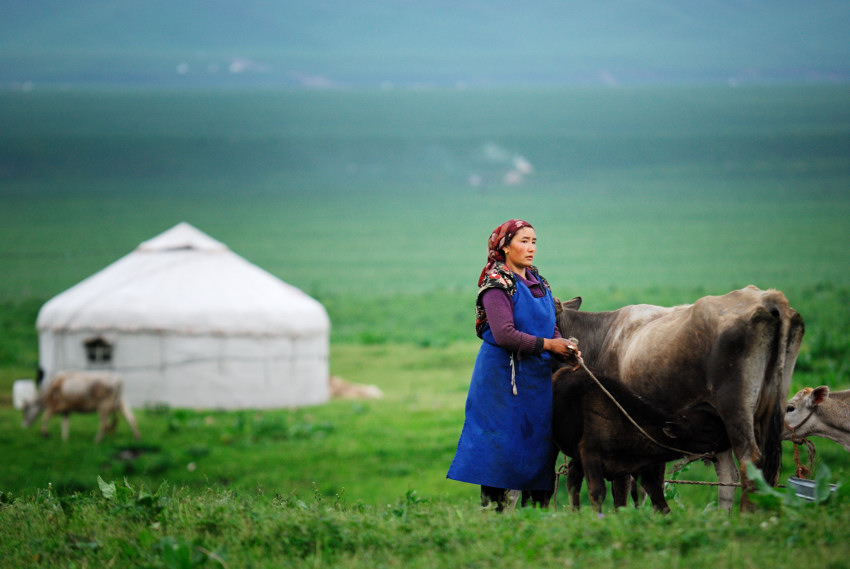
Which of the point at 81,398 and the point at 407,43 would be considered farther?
the point at 407,43

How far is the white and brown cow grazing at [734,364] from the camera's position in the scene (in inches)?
171

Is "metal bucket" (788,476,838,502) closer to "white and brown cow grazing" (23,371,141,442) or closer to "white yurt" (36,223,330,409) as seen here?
"white and brown cow grazing" (23,371,141,442)

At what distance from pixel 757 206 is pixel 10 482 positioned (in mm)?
45884

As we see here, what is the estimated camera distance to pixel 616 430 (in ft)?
14.9

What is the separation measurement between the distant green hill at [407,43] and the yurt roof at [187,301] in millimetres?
41146

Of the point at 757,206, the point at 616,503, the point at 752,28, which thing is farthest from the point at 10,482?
the point at 752,28

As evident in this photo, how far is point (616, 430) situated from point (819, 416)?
1.23m

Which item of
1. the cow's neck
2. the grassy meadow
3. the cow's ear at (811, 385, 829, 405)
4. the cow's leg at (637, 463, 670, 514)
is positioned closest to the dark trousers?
the grassy meadow

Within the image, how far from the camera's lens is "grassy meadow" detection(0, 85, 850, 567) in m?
3.98

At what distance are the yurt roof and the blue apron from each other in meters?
11.6

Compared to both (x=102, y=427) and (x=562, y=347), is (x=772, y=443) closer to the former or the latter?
(x=562, y=347)

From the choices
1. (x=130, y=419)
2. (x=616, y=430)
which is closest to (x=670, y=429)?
(x=616, y=430)

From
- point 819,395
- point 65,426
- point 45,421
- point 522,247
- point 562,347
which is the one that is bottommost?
point 65,426

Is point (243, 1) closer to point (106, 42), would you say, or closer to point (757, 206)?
point (106, 42)
